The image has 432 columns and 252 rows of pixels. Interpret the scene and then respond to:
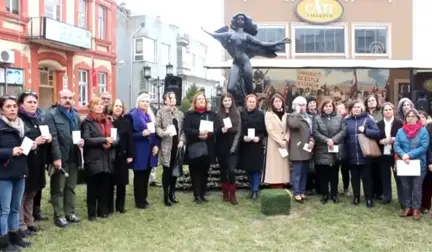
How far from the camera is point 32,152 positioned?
183 inches

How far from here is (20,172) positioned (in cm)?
414

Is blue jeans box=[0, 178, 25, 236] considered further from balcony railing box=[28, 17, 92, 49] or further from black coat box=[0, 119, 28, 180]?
balcony railing box=[28, 17, 92, 49]

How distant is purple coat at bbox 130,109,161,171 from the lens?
587 cm

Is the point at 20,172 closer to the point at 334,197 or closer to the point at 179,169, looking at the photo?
the point at 179,169

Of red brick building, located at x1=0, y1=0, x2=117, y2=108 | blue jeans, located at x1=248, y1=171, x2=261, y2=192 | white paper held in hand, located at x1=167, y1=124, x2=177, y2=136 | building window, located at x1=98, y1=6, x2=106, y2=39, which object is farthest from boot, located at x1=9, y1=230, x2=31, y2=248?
building window, located at x1=98, y1=6, x2=106, y2=39

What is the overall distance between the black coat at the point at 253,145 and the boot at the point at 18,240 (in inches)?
121

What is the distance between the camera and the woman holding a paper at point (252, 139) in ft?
20.8

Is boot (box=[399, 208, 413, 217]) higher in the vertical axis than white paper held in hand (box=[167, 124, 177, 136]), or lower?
lower

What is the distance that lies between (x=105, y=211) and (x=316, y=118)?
3100 mm

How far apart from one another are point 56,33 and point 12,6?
178 cm

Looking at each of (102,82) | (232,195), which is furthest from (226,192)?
(102,82)

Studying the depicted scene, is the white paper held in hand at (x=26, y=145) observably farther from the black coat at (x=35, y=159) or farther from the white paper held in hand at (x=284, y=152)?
the white paper held in hand at (x=284, y=152)

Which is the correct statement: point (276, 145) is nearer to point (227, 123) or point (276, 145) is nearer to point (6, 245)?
point (227, 123)

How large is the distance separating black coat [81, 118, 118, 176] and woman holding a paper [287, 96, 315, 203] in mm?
2550
